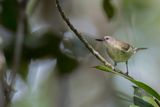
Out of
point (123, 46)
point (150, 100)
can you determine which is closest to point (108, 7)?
point (123, 46)

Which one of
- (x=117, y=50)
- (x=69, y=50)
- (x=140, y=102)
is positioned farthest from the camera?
(x=69, y=50)

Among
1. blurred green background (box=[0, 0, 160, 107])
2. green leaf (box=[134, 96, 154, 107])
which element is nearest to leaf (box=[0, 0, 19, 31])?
blurred green background (box=[0, 0, 160, 107])

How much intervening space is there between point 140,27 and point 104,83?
1.45 feet

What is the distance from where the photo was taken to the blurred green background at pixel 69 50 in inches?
55.0

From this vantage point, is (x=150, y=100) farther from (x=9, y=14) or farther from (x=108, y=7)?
(x=9, y=14)

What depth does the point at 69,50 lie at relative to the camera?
4.72 feet

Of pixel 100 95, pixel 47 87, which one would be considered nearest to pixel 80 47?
pixel 47 87

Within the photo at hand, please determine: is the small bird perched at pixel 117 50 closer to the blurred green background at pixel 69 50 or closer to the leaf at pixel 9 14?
the blurred green background at pixel 69 50

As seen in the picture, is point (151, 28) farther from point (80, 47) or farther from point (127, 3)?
point (80, 47)

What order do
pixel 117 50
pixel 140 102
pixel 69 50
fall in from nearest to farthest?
A: pixel 140 102 < pixel 117 50 < pixel 69 50

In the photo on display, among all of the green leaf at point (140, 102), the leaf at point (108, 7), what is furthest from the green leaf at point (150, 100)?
the leaf at point (108, 7)

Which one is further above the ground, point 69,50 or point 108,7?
point 108,7

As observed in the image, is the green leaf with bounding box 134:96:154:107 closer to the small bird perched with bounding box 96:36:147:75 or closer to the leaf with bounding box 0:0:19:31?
the small bird perched with bounding box 96:36:147:75

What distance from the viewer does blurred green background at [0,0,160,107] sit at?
1397 mm
